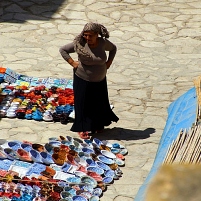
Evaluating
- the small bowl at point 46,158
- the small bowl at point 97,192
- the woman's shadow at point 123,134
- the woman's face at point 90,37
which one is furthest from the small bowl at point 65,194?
the woman's face at point 90,37

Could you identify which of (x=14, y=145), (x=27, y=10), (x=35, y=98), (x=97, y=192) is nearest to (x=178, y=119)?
(x=97, y=192)

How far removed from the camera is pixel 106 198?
5.05 meters

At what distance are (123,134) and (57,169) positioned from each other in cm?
128

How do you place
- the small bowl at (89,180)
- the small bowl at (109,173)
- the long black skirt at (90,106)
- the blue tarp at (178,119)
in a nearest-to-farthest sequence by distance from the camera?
1. the blue tarp at (178,119)
2. the small bowl at (89,180)
3. the small bowl at (109,173)
4. the long black skirt at (90,106)

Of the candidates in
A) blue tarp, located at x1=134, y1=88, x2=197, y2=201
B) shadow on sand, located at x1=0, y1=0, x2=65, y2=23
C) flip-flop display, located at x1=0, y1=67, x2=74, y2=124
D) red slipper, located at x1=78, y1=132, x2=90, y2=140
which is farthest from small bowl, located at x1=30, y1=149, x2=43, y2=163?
shadow on sand, located at x1=0, y1=0, x2=65, y2=23

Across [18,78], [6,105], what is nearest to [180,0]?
[18,78]

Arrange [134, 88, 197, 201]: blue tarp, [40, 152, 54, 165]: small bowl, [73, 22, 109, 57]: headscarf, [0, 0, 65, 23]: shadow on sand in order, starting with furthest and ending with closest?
[0, 0, 65, 23]: shadow on sand → [73, 22, 109, 57]: headscarf → [40, 152, 54, 165]: small bowl → [134, 88, 197, 201]: blue tarp

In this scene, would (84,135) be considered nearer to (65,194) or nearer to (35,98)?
(35,98)

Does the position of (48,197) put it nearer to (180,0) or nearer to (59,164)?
(59,164)

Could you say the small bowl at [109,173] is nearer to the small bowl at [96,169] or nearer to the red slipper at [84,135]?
the small bowl at [96,169]

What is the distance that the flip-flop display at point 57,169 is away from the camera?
5.00 m

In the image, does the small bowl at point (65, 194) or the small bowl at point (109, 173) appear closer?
the small bowl at point (65, 194)

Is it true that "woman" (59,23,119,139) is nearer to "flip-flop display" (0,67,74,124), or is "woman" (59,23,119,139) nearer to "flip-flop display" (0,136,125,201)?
"flip-flop display" (0,136,125,201)

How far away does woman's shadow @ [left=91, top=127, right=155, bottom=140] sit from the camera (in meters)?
6.36
